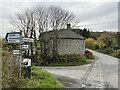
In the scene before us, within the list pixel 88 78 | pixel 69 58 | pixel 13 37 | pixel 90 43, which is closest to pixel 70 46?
pixel 69 58

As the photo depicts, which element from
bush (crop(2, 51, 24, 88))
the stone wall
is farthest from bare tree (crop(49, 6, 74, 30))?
bush (crop(2, 51, 24, 88))

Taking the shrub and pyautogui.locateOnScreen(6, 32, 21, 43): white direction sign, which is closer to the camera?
pyautogui.locateOnScreen(6, 32, 21, 43): white direction sign

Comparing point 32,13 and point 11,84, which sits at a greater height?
point 32,13

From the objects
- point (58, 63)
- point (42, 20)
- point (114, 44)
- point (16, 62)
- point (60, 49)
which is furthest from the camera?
point (114, 44)

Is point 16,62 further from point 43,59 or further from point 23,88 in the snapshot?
point 43,59

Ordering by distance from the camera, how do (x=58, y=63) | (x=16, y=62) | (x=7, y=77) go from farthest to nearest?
(x=58, y=63) → (x=16, y=62) → (x=7, y=77)

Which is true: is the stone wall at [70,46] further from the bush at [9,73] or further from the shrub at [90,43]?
the shrub at [90,43]

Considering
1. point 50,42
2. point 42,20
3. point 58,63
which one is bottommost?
point 58,63

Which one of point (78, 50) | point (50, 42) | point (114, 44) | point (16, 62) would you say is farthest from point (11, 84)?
point (114, 44)

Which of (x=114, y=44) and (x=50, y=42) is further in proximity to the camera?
(x=114, y=44)

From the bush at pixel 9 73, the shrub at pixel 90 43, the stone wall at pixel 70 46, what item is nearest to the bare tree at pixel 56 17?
the stone wall at pixel 70 46

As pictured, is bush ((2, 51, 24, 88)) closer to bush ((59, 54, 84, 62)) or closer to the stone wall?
bush ((59, 54, 84, 62))

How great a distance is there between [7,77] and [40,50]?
2527cm

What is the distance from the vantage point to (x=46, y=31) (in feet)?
113
